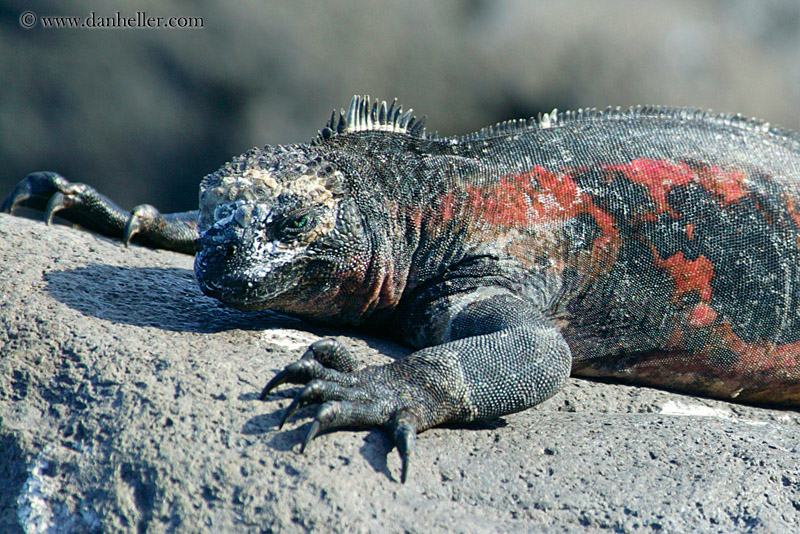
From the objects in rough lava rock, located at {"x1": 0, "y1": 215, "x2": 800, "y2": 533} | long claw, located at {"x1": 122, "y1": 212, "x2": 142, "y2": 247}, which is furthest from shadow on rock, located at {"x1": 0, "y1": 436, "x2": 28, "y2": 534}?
long claw, located at {"x1": 122, "y1": 212, "x2": 142, "y2": 247}

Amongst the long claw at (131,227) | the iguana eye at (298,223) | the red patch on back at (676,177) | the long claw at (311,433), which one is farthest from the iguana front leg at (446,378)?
the long claw at (131,227)

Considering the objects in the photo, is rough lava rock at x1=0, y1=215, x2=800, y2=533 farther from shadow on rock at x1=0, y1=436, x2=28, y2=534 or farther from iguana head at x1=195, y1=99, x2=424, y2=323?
iguana head at x1=195, y1=99, x2=424, y2=323

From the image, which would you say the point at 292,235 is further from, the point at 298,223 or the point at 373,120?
the point at 373,120

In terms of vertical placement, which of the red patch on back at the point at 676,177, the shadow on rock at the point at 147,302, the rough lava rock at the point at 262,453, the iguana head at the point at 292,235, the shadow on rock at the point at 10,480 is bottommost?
the shadow on rock at the point at 10,480

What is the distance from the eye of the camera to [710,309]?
3.68 metres

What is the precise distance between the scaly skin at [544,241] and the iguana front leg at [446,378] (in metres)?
0.02

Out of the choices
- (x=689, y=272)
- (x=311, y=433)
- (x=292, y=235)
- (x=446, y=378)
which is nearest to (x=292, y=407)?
(x=311, y=433)

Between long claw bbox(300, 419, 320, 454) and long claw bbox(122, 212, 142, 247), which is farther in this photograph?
long claw bbox(122, 212, 142, 247)

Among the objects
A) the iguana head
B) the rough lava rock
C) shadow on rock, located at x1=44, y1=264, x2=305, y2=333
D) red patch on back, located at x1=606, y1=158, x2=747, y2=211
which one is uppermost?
red patch on back, located at x1=606, y1=158, x2=747, y2=211

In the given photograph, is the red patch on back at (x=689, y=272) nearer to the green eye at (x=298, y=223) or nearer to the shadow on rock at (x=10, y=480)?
the green eye at (x=298, y=223)

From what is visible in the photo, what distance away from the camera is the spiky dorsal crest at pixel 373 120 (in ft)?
12.4

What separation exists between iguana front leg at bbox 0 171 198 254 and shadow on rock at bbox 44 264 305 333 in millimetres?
615

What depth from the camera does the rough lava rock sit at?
2.44 m

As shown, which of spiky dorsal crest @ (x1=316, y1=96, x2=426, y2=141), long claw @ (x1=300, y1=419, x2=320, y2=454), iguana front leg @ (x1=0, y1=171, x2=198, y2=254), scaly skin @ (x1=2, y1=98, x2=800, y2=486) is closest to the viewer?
long claw @ (x1=300, y1=419, x2=320, y2=454)
